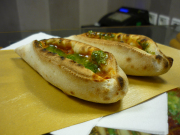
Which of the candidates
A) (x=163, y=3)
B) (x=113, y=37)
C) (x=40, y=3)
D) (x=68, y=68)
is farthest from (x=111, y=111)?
(x=163, y=3)

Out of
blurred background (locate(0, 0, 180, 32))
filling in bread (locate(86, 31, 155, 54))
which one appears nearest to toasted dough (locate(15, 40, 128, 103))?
filling in bread (locate(86, 31, 155, 54))

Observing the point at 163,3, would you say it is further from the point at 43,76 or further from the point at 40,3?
the point at 43,76

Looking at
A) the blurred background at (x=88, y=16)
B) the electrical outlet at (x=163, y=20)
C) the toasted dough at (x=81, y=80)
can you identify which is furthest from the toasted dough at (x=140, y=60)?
the electrical outlet at (x=163, y=20)

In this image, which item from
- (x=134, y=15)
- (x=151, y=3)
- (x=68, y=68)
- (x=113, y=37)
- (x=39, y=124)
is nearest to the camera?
(x=39, y=124)

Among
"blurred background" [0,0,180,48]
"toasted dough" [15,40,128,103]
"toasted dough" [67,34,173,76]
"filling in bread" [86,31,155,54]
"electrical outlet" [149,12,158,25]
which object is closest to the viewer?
"toasted dough" [15,40,128,103]

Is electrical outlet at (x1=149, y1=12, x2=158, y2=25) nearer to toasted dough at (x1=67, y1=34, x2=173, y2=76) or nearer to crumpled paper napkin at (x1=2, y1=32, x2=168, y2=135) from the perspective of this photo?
toasted dough at (x1=67, y1=34, x2=173, y2=76)

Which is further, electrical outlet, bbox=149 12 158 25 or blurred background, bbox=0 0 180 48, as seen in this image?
electrical outlet, bbox=149 12 158 25

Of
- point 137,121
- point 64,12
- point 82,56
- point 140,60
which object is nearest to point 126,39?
point 140,60
